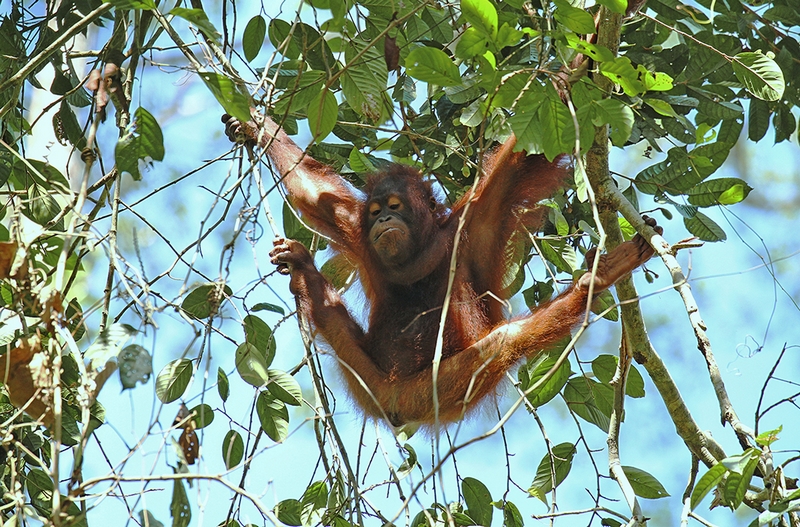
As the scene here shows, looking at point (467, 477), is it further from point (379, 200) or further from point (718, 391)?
point (379, 200)

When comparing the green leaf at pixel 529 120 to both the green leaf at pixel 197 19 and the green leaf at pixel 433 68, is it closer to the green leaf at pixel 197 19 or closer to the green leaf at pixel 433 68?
the green leaf at pixel 433 68

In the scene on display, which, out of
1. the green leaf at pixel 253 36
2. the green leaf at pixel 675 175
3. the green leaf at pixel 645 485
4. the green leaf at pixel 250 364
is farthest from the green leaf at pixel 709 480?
the green leaf at pixel 253 36

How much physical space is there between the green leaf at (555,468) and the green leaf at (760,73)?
5.77ft

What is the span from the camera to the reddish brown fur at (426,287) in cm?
404

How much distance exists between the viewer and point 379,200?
4.64 meters

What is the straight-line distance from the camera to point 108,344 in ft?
7.57

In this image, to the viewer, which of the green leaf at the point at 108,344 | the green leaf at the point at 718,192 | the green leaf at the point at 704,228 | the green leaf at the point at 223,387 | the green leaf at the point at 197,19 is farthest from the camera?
the green leaf at the point at 223,387

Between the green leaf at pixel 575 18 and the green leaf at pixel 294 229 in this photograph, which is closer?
the green leaf at pixel 575 18

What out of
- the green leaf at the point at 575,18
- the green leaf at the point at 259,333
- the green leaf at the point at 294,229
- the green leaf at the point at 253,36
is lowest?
the green leaf at the point at 259,333

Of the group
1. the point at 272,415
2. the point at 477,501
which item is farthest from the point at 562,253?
the point at 272,415

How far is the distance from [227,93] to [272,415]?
59.7 inches

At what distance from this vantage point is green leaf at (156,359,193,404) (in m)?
3.05

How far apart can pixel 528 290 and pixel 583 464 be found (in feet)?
42.0

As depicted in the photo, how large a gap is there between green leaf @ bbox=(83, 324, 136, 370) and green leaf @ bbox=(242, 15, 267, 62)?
1.81 meters
